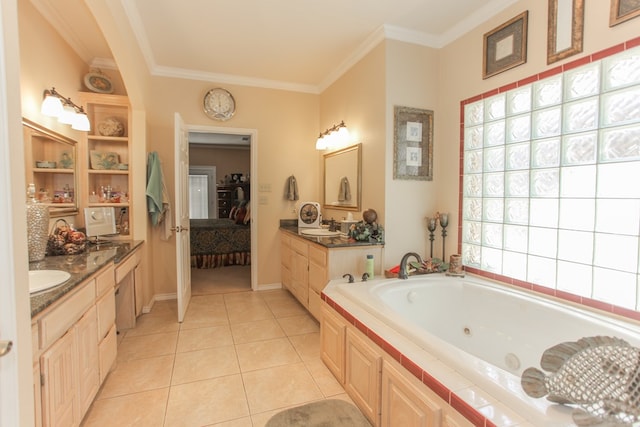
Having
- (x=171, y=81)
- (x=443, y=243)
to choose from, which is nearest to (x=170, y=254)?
(x=171, y=81)

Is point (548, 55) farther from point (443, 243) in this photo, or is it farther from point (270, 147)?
point (270, 147)

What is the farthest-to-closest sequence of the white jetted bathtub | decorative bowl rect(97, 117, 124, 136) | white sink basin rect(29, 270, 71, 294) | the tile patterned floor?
decorative bowl rect(97, 117, 124, 136) < the tile patterned floor < white sink basin rect(29, 270, 71, 294) < the white jetted bathtub

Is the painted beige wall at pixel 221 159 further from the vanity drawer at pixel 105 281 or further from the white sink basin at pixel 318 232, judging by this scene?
the vanity drawer at pixel 105 281

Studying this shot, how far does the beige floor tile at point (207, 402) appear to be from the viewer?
5.63 ft

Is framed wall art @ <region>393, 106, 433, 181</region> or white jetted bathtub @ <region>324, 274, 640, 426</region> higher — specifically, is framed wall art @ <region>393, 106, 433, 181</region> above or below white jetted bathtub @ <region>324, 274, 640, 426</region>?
above

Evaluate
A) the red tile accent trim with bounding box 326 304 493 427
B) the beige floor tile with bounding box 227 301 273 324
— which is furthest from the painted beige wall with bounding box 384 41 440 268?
the beige floor tile with bounding box 227 301 273 324

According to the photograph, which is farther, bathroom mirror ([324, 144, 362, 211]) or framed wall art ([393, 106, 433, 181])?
bathroom mirror ([324, 144, 362, 211])

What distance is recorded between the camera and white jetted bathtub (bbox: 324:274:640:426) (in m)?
1.12

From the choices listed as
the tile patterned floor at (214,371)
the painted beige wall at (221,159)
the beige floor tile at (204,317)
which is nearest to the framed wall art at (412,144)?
the tile patterned floor at (214,371)

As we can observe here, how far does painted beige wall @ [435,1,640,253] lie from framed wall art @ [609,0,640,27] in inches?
1.0

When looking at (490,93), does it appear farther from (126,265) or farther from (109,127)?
(109,127)

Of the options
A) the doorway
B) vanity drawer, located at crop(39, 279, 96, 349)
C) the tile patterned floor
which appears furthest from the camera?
the doorway

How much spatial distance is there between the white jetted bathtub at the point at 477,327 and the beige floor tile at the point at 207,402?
2.76 ft

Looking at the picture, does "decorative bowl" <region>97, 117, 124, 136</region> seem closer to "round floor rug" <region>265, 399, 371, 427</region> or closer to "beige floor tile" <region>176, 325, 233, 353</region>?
"beige floor tile" <region>176, 325, 233, 353</region>
